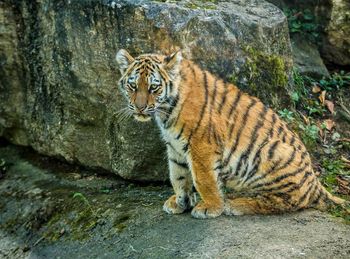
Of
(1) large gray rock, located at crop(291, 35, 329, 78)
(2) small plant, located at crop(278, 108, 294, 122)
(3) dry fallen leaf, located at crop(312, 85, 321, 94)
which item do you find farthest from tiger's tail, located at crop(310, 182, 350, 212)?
(1) large gray rock, located at crop(291, 35, 329, 78)

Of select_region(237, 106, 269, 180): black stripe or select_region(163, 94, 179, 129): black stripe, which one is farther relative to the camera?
select_region(237, 106, 269, 180): black stripe

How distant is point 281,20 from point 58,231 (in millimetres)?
3280

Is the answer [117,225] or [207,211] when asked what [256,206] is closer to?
[207,211]

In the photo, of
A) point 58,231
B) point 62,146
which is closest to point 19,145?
point 62,146

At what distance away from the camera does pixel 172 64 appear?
6098 mm

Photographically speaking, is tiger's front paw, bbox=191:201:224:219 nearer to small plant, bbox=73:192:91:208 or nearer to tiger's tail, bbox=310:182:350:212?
tiger's tail, bbox=310:182:350:212

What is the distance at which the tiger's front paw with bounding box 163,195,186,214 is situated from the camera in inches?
255

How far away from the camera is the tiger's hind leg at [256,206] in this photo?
20.7ft

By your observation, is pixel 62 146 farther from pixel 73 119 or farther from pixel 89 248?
pixel 89 248

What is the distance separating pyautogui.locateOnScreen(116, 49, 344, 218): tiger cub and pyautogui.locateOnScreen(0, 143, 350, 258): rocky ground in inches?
6.6

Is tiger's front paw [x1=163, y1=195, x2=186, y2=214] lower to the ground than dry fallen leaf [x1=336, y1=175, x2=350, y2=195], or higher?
higher

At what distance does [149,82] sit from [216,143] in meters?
0.79

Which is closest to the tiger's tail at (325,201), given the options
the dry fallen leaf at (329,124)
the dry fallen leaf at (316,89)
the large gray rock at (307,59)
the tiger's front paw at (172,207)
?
the tiger's front paw at (172,207)

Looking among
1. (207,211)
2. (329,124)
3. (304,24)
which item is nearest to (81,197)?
(207,211)
